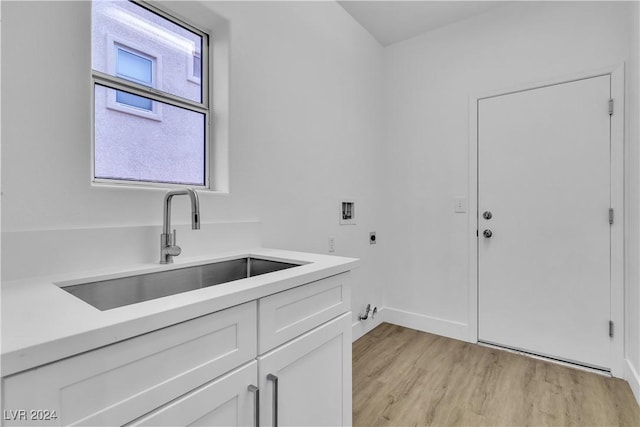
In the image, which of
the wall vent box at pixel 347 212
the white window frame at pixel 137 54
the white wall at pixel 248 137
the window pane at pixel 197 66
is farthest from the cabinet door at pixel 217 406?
the wall vent box at pixel 347 212

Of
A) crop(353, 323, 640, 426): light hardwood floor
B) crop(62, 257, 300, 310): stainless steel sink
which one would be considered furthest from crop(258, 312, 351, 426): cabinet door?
crop(353, 323, 640, 426): light hardwood floor

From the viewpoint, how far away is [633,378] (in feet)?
5.77

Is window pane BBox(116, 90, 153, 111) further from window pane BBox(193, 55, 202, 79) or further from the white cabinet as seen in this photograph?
the white cabinet

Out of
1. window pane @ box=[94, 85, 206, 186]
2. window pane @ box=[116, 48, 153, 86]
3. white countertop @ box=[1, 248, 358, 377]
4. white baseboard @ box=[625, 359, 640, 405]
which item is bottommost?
white baseboard @ box=[625, 359, 640, 405]

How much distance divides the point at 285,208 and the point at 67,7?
123cm

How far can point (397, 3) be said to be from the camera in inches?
89.6

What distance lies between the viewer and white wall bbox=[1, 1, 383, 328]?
978mm

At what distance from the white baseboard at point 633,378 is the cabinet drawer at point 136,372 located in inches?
84.3

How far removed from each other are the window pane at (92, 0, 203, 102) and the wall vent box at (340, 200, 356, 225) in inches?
47.7

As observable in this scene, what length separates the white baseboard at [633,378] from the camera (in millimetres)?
1687

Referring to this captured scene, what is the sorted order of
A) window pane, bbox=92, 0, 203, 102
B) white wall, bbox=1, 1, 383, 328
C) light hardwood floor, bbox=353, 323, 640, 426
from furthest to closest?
light hardwood floor, bbox=353, 323, 640, 426
window pane, bbox=92, 0, 203, 102
white wall, bbox=1, 1, 383, 328

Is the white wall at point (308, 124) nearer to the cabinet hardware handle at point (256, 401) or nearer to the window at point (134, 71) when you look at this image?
the window at point (134, 71)

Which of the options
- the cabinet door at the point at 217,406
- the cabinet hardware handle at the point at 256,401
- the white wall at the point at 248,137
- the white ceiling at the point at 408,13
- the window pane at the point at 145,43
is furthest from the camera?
the white ceiling at the point at 408,13

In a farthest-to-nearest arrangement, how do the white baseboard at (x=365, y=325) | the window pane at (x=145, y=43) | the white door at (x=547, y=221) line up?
1. the white baseboard at (x=365, y=325)
2. the white door at (x=547, y=221)
3. the window pane at (x=145, y=43)
